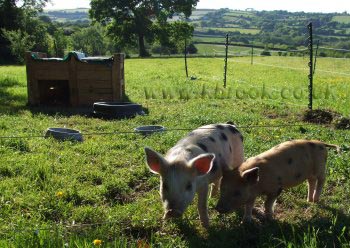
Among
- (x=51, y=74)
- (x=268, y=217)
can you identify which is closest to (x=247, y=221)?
(x=268, y=217)

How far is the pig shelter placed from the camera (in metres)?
12.1

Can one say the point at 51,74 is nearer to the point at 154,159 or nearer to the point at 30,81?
the point at 30,81

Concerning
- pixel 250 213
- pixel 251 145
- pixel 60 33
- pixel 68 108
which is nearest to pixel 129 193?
pixel 250 213

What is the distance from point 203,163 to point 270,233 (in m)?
0.97

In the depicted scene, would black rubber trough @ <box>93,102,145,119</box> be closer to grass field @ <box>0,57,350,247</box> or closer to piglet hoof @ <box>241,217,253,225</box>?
grass field @ <box>0,57,350,247</box>

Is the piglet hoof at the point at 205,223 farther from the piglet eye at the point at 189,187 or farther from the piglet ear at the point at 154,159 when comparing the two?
the piglet ear at the point at 154,159

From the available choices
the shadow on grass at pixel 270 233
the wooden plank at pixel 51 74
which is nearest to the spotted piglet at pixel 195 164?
the shadow on grass at pixel 270 233

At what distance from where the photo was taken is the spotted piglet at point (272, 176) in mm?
4430

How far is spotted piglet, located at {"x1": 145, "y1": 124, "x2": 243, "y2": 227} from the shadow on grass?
0.24 metres

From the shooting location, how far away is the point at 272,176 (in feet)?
15.4

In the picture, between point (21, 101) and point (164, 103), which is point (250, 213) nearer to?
point (164, 103)

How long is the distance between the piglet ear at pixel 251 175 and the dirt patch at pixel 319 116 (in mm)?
5828

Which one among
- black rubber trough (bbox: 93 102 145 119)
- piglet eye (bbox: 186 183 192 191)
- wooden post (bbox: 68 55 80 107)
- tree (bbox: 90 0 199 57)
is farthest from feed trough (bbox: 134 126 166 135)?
tree (bbox: 90 0 199 57)

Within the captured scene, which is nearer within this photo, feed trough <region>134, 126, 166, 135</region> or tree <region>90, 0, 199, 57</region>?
feed trough <region>134, 126, 166, 135</region>
